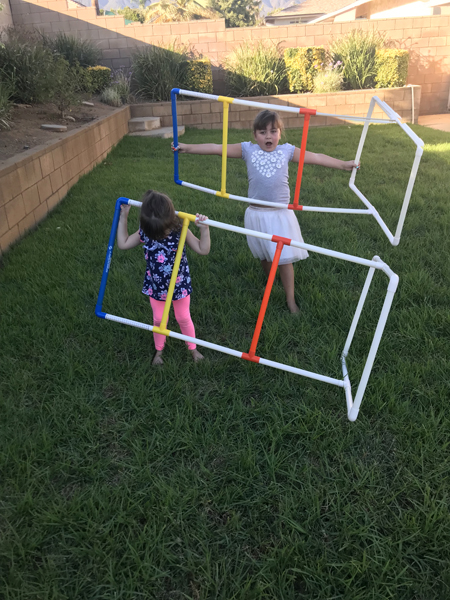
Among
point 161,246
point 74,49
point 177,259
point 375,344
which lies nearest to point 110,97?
point 74,49

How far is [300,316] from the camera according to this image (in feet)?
10.4

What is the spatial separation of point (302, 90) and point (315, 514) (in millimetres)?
12242

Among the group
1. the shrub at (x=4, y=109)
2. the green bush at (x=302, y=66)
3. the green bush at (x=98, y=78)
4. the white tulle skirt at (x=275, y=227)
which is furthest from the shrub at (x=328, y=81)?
the white tulle skirt at (x=275, y=227)

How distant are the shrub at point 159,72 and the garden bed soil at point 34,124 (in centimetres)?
294

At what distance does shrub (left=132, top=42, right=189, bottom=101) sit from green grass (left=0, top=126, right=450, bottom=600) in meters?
9.07

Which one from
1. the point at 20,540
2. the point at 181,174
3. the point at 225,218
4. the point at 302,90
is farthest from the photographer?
the point at 302,90

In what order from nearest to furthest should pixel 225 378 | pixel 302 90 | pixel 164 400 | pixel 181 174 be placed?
1. pixel 164 400
2. pixel 225 378
3. pixel 181 174
4. pixel 302 90

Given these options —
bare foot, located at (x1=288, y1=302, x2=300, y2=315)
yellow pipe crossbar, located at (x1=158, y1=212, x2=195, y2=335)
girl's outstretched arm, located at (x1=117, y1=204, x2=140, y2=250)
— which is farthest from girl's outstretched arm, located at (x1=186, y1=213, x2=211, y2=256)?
bare foot, located at (x1=288, y1=302, x2=300, y2=315)

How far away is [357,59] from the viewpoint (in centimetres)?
1173

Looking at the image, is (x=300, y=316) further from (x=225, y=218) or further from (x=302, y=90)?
(x=302, y=90)

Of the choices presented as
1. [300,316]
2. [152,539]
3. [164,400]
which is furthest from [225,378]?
[152,539]

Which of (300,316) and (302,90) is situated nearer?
(300,316)

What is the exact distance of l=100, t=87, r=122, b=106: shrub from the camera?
10.4 m

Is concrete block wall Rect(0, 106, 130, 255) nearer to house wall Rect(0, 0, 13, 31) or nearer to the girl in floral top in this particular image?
the girl in floral top
